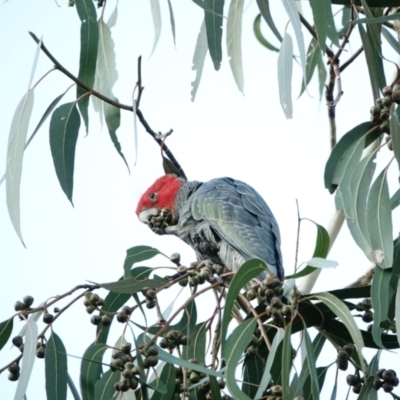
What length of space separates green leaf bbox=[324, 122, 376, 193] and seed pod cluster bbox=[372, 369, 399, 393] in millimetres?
571

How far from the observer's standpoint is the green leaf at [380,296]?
2.24 m

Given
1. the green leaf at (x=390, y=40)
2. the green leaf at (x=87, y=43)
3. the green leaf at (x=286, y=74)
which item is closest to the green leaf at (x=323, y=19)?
the green leaf at (x=286, y=74)

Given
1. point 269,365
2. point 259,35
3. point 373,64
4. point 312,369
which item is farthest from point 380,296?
point 259,35

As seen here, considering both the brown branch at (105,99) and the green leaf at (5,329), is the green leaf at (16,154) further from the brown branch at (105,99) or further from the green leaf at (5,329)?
the green leaf at (5,329)

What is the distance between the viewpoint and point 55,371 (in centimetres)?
241

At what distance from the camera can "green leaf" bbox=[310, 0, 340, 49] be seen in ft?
8.04

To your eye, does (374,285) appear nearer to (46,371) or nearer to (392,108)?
(392,108)

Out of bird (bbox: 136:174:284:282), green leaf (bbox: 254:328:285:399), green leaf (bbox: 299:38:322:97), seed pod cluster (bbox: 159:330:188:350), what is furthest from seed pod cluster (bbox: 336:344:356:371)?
green leaf (bbox: 299:38:322:97)

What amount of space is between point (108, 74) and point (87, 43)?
11.1 inches

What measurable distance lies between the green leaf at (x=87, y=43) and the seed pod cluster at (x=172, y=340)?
32.9 inches

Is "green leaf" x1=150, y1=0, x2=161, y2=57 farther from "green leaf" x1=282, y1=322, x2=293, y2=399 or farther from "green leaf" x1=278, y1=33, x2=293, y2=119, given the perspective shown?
"green leaf" x1=282, y1=322, x2=293, y2=399

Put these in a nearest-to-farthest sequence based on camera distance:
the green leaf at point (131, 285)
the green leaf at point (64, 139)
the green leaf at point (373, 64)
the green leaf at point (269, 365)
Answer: the green leaf at point (269, 365), the green leaf at point (131, 285), the green leaf at point (373, 64), the green leaf at point (64, 139)

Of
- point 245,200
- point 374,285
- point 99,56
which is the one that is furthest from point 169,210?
point 374,285

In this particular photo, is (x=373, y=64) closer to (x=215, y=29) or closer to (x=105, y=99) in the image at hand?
(x=215, y=29)
